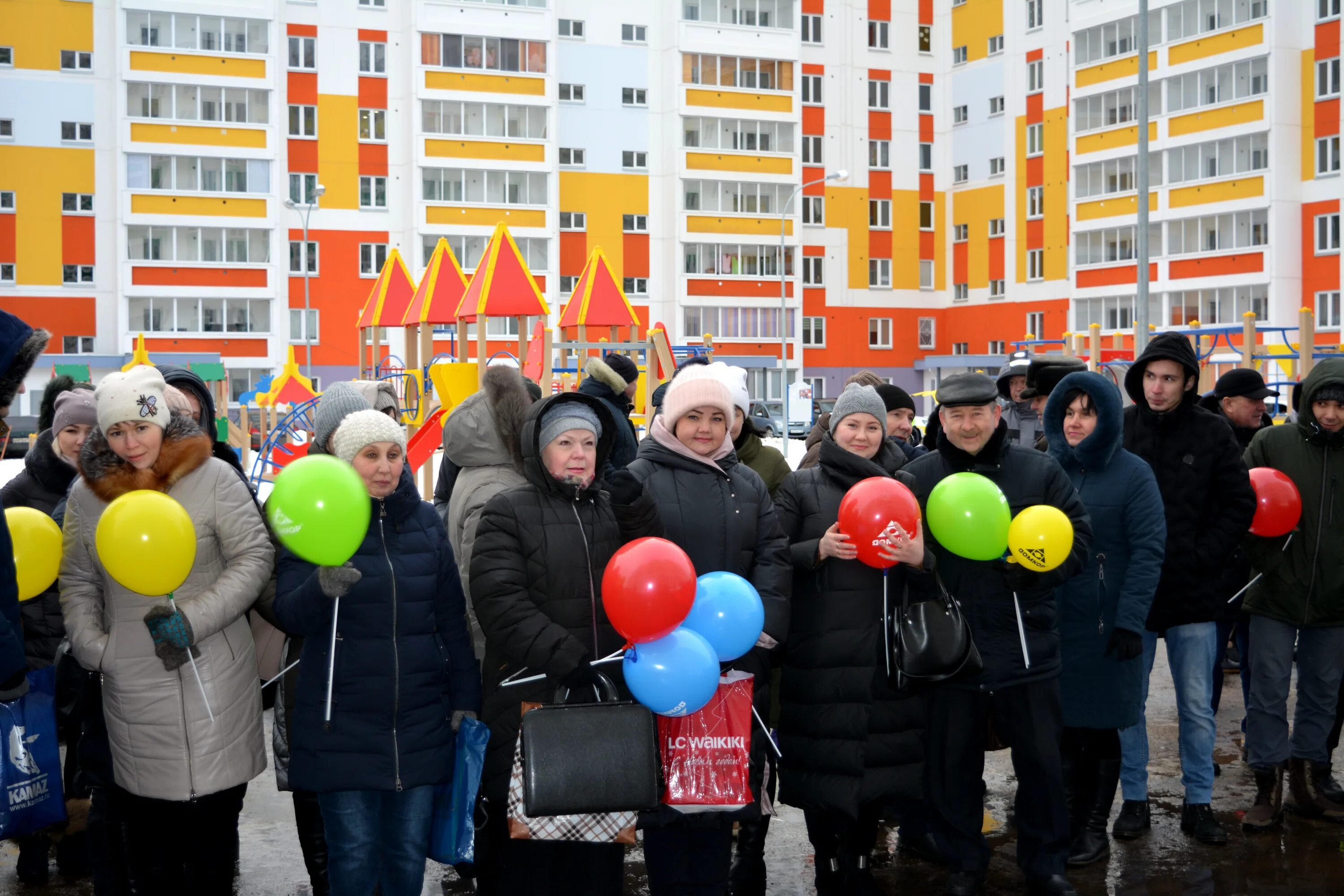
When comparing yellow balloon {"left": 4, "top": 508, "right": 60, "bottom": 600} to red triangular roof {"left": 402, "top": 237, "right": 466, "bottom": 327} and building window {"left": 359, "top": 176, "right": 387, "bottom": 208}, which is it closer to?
red triangular roof {"left": 402, "top": 237, "right": 466, "bottom": 327}

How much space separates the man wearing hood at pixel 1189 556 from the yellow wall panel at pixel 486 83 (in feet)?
140

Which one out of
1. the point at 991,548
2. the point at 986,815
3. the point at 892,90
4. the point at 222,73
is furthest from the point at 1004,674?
the point at 892,90

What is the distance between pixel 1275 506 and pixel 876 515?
8.37 ft

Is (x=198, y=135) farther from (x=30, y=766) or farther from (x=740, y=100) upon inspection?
(x=30, y=766)

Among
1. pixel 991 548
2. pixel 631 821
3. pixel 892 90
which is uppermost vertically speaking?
pixel 892 90

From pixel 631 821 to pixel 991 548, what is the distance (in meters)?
1.70

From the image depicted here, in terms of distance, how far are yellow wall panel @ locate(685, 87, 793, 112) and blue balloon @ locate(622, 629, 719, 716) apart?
46.3 meters

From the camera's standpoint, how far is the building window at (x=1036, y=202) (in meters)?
48.5

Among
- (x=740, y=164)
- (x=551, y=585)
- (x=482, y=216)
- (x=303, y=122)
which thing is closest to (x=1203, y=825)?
(x=551, y=585)

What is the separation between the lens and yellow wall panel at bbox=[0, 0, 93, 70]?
137ft

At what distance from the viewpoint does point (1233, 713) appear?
781 cm

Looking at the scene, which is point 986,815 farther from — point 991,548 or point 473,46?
point 473,46

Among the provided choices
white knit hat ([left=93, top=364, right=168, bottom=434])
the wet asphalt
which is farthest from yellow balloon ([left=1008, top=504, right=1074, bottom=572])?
white knit hat ([left=93, top=364, right=168, bottom=434])

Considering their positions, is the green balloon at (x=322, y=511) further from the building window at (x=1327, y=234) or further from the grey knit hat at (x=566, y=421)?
the building window at (x=1327, y=234)
